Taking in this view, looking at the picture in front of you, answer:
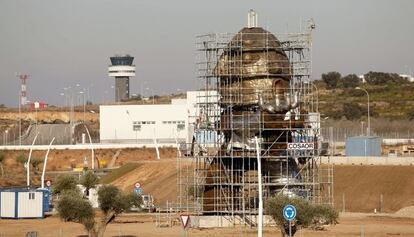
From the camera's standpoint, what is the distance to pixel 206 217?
70.1 metres

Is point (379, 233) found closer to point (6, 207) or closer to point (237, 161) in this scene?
point (237, 161)

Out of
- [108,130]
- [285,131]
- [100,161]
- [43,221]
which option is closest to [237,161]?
[285,131]

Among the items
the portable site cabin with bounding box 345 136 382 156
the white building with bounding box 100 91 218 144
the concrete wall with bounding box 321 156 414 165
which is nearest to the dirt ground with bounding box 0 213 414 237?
the concrete wall with bounding box 321 156 414 165

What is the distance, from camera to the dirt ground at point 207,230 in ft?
213

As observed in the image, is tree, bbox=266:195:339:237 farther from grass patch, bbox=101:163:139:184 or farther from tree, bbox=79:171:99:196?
grass patch, bbox=101:163:139:184

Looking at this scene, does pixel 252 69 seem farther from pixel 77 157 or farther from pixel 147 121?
pixel 147 121

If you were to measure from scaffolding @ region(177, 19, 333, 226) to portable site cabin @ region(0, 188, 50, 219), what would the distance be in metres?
16.5

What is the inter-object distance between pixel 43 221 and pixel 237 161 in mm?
17195

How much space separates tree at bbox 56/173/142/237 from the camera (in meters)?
59.8

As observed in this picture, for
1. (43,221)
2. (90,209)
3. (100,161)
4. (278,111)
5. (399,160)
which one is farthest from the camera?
(100,161)

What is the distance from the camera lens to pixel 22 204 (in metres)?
84.0

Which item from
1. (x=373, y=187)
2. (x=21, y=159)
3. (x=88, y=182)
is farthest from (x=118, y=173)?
(x=373, y=187)

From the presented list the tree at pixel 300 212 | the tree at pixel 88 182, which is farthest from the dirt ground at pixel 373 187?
the tree at pixel 300 212

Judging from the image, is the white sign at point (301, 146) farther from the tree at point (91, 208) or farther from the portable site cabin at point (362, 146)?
the portable site cabin at point (362, 146)
